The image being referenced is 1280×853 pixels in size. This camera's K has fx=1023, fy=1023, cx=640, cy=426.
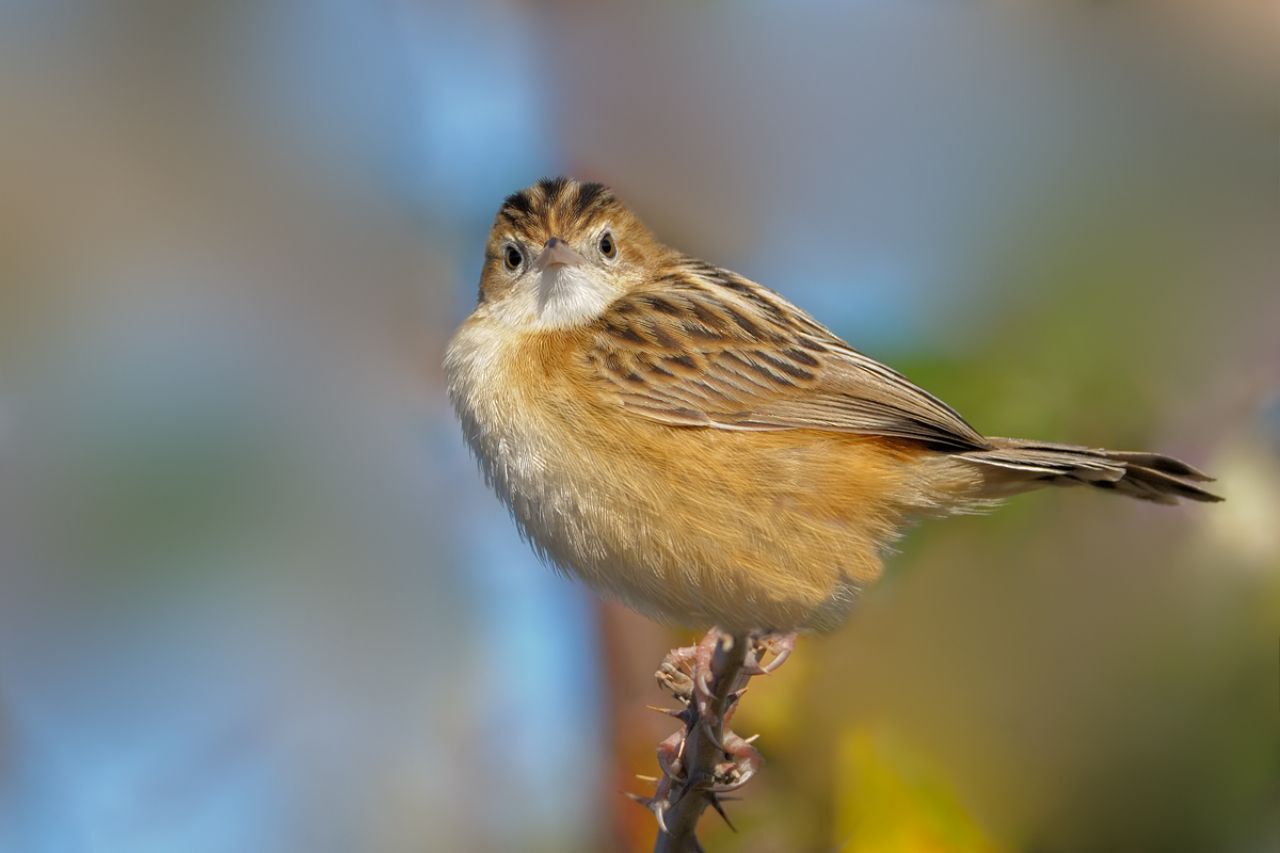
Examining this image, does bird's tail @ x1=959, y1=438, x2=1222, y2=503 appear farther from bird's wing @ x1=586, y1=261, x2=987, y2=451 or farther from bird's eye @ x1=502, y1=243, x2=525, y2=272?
bird's eye @ x1=502, y1=243, x2=525, y2=272

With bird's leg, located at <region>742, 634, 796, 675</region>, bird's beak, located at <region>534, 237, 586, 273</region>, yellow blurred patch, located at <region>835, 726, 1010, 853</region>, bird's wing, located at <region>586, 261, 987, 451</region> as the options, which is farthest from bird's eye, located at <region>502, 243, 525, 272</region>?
yellow blurred patch, located at <region>835, 726, 1010, 853</region>

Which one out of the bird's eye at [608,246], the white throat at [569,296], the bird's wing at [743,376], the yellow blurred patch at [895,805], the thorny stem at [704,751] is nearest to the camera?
the thorny stem at [704,751]

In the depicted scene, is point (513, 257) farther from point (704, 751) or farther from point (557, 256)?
point (704, 751)

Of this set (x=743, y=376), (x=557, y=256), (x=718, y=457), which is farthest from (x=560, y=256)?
(x=718, y=457)

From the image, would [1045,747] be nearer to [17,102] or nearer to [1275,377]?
[1275,377]

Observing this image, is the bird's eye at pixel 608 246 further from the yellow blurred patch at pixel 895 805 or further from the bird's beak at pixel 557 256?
the yellow blurred patch at pixel 895 805

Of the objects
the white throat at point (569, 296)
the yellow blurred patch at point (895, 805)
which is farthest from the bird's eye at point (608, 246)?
the yellow blurred patch at point (895, 805)

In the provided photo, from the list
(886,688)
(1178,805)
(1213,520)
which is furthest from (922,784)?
(1213,520)

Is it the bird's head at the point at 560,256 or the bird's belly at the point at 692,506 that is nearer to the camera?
the bird's belly at the point at 692,506
